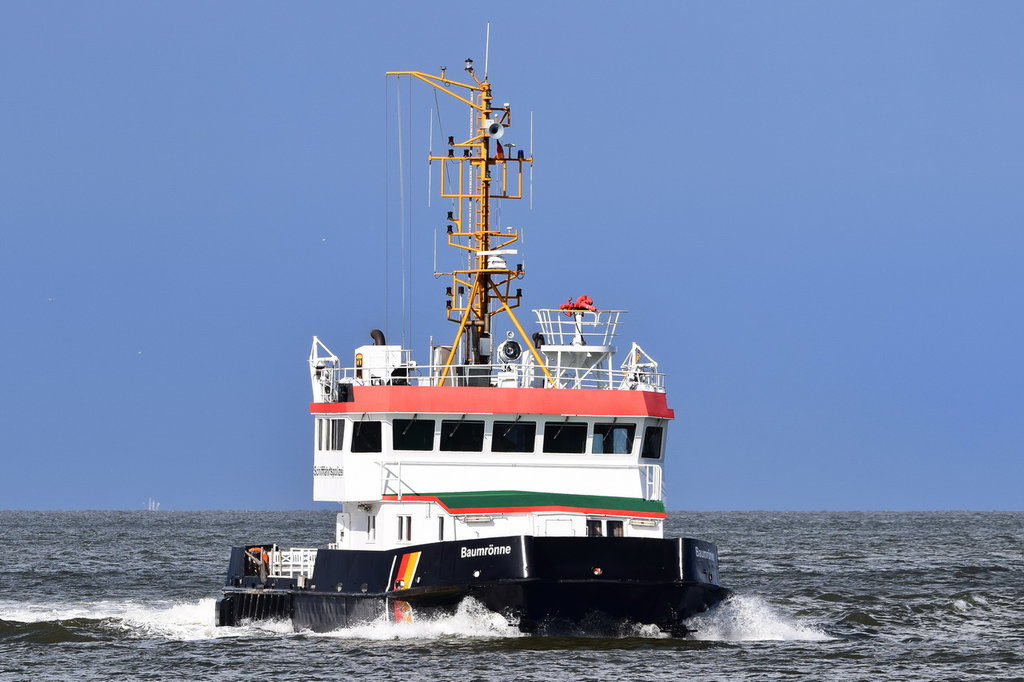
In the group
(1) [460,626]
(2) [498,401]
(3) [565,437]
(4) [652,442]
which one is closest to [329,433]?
(2) [498,401]

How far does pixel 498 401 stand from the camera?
90.6 ft

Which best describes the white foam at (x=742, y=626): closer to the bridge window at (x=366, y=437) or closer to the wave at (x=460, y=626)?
the wave at (x=460, y=626)

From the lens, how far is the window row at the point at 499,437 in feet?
91.2

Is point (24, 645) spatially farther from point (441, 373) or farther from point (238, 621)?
point (441, 373)

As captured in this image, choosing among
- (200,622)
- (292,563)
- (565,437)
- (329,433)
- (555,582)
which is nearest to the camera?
(555,582)

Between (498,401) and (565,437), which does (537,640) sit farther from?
(498,401)

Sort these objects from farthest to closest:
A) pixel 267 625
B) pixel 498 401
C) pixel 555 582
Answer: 1. pixel 267 625
2. pixel 498 401
3. pixel 555 582

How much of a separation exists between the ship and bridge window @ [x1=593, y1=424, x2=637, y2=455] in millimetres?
23

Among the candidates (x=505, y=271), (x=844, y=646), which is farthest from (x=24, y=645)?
(x=844, y=646)

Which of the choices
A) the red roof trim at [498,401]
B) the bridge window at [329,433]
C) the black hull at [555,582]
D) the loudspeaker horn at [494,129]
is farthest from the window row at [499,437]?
the loudspeaker horn at [494,129]

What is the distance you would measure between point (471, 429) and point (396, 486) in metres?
1.52

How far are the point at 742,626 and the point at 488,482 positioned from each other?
190 inches

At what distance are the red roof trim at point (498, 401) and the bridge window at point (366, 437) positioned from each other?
0.29 metres

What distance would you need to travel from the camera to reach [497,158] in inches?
1209
